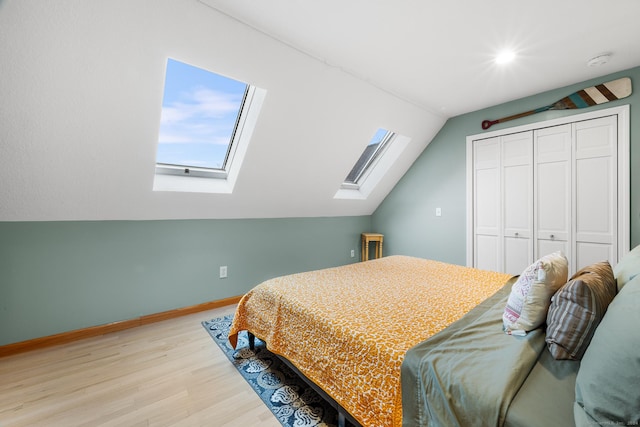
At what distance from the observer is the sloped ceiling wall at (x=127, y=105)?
1.52 metres

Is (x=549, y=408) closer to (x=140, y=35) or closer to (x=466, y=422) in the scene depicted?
(x=466, y=422)

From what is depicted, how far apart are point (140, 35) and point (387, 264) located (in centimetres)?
253

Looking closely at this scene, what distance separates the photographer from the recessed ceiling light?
2156 mm

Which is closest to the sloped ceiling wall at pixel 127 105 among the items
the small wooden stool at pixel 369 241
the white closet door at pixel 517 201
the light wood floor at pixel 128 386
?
the light wood floor at pixel 128 386

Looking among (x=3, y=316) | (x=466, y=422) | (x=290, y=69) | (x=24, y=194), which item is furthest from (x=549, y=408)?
(x=3, y=316)

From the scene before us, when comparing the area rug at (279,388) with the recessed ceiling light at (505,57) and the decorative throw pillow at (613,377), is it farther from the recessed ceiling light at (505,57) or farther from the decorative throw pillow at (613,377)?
the recessed ceiling light at (505,57)

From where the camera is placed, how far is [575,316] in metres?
0.94

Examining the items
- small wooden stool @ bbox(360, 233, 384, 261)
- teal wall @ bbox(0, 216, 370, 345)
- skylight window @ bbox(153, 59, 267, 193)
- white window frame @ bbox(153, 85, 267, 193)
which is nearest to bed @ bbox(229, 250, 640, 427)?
teal wall @ bbox(0, 216, 370, 345)

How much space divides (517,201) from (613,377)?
289 cm

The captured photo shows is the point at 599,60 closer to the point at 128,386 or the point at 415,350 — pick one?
the point at 415,350

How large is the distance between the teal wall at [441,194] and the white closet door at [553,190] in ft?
0.84

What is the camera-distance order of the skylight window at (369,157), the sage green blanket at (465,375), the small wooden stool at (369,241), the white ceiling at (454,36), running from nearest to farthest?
1. the sage green blanket at (465,375)
2. the white ceiling at (454,36)
3. the skylight window at (369,157)
4. the small wooden stool at (369,241)

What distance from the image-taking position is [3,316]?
2043 millimetres

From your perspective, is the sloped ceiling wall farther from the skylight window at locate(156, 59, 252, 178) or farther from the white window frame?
the skylight window at locate(156, 59, 252, 178)
